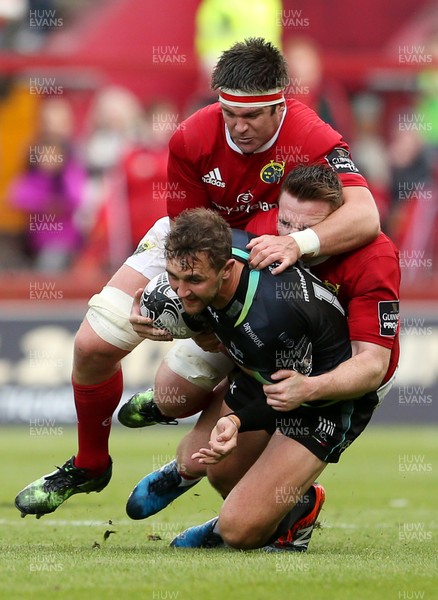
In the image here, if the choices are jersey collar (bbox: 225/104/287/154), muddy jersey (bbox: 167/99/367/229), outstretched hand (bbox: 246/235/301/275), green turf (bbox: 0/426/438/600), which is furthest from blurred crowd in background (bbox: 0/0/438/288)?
outstretched hand (bbox: 246/235/301/275)

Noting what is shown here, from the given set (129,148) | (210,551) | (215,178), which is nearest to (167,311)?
(215,178)

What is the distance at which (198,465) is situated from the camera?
6.69 m

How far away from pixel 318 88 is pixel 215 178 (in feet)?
24.6

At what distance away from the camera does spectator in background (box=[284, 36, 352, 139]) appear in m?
13.2

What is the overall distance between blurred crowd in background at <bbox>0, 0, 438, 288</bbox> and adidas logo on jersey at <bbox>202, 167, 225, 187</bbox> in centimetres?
621

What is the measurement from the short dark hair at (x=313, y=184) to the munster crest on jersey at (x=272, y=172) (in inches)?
10.6

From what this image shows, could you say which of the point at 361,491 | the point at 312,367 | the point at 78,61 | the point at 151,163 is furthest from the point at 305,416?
the point at 78,61

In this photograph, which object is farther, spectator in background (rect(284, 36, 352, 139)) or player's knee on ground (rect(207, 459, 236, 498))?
spectator in background (rect(284, 36, 352, 139))

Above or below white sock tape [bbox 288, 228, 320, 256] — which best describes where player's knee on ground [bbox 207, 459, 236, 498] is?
below

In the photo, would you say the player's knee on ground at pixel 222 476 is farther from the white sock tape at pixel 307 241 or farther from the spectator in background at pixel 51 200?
the spectator in background at pixel 51 200

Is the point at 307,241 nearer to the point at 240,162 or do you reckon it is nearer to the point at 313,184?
the point at 313,184

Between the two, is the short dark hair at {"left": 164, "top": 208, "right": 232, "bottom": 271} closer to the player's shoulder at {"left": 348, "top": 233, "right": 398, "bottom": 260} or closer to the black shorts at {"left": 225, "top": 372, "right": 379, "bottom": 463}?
the player's shoulder at {"left": 348, "top": 233, "right": 398, "bottom": 260}

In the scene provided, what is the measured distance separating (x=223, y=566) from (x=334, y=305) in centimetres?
138

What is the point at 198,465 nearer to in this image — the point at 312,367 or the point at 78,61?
the point at 312,367
